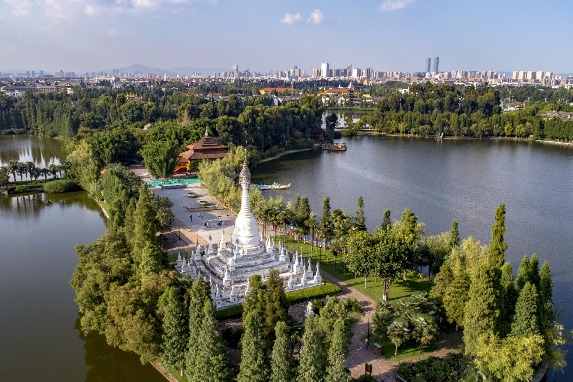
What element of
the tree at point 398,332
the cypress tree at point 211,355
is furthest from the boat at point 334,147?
the cypress tree at point 211,355

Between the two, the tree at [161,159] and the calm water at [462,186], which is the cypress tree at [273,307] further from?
the tree at [161,159]

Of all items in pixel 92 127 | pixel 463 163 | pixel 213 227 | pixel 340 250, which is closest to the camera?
pixel 340 250

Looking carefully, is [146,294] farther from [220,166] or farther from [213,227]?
[220,166]

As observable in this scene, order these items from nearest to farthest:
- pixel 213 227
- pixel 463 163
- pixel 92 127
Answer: pixel 213 227 → pixel 463 163 → pixel 92 127

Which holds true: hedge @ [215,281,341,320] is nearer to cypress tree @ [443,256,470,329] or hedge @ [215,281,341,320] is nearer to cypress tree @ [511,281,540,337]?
cypress tree @ [443,256,470,329]

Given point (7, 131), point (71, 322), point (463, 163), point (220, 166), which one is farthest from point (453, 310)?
point (7, 131)
